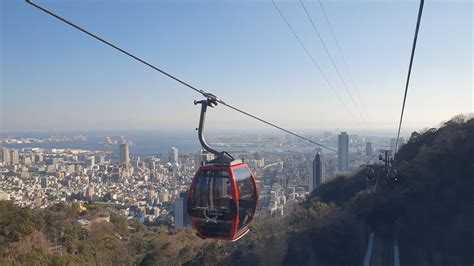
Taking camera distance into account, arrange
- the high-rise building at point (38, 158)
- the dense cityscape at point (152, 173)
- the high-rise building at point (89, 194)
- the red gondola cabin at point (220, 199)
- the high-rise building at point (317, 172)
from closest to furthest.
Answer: the red gondola cabin at point (220, 199), the dense cityscape at point (152, 173), the high-rise building at point (317, 172), the high-rise building at point (89, 194), the high-rise building at point (38, 158)

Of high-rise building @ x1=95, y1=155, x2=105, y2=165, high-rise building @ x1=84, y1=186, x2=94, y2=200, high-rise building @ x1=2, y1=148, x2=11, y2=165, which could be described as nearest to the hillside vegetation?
high-rise building @ x1=84, y1=186, x2=94, y2=200

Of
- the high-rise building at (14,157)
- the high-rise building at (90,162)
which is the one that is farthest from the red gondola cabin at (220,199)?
the high-rise building at (90,162)

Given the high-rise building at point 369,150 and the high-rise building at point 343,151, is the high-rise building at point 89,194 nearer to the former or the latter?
the high-rise building at point 343,151

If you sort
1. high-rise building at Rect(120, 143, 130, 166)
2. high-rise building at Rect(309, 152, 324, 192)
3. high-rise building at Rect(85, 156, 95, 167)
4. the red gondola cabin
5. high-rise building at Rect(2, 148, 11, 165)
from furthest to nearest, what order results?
high-rise building at Rect(85, 156, 95, 167) → high-rise building at Rect(120, 143, 130, 166) → high-rise building at Rect(2, 148, 11, 165) → high-rise building at Rect(309, 152, 324, 192) → the red gondola cabin

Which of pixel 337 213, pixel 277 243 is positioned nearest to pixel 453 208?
pixel 337 213

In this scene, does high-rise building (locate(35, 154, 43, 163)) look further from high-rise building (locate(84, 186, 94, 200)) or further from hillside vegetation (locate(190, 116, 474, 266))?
hillside vegetation (locate(190, 116, 474, 266))

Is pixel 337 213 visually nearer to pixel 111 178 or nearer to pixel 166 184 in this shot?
pixel 166 184

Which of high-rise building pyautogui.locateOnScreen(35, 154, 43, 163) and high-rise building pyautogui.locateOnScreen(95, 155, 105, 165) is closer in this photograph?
high-rise building pyautogui.locateOnScreen(35, 154, 43, 163)

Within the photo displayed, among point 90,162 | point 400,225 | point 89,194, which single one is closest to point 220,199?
point 400,225

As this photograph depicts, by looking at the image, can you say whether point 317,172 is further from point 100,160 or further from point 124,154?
point 100,160
